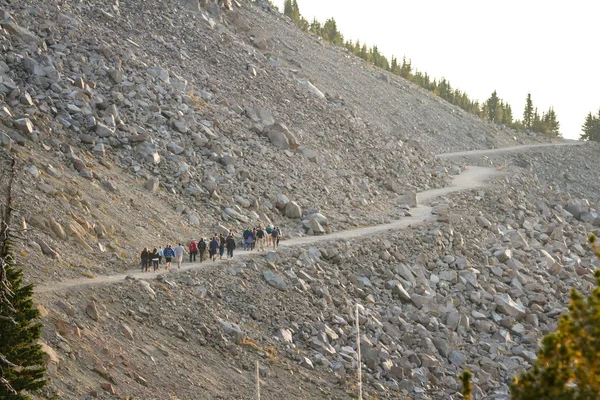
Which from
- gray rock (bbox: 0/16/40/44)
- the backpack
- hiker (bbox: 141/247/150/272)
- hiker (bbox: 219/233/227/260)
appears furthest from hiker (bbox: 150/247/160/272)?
gray rock (bbox: 0/16/40/44)

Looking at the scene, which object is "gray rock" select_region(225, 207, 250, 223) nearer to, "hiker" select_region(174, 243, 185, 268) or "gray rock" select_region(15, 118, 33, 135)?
"hiker" select_region(174, 243, 185, 268)

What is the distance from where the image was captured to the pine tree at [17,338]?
17.2 meters

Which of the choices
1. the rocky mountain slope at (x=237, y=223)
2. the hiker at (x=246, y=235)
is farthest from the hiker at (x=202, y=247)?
the hiker at (x=246, y=235)

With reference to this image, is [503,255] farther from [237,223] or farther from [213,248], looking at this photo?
[213,248]

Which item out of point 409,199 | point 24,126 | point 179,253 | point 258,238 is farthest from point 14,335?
point 409,199

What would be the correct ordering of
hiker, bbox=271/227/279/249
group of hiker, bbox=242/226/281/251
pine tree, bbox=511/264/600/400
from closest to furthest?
pine tree, bbox=511/264/600/400 < group of hiker, bbox=242/226/281/251 < hiker, bbox=271/227/279/249

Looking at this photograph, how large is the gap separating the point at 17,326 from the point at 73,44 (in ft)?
114

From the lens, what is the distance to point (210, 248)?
114 ft

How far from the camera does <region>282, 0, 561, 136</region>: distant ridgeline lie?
4803 inches

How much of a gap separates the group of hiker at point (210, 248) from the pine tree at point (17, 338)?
1392 cm

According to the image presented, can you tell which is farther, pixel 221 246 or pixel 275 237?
pixel 275 237

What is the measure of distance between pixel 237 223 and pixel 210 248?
6032mm

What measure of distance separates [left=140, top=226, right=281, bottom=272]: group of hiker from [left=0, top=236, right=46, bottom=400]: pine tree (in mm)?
13922

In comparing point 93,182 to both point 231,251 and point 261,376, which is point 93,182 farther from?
point 261,376
